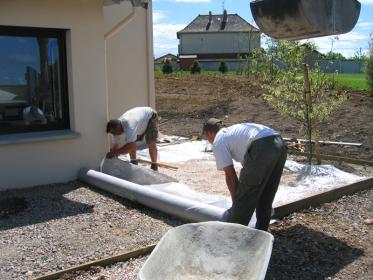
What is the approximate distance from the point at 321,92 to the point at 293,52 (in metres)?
0.84

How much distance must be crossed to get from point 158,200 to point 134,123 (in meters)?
1.90

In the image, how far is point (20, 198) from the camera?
19.5 ft

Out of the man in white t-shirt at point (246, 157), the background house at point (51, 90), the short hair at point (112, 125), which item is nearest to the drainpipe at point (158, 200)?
the man in white t-shirt at point (246, 157)

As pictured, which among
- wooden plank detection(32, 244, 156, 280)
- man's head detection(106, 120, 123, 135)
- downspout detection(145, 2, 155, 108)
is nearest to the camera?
wooden plank detection(32, 244, 156, 280)

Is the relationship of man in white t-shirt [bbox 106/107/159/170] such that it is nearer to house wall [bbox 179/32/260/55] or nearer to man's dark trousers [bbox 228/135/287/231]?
man's dark trousers [bbox 228/135/287/231]

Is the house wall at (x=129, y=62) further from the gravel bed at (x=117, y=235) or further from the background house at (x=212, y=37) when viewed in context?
the background house at (x=212, y=37)

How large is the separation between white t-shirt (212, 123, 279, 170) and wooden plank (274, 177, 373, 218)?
4.43 ft

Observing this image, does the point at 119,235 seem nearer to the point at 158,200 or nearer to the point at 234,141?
the point at 158,200

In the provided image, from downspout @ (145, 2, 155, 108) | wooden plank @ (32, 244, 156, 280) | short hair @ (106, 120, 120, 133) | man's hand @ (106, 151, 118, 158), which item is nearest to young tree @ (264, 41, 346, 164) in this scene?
short hair @ (106, 120, 120, 133)

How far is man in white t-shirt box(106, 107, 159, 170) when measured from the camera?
6.86m

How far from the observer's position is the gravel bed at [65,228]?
421 cm

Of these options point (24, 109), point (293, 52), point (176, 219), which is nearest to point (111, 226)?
point (176, 219)

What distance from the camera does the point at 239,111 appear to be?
568 inches

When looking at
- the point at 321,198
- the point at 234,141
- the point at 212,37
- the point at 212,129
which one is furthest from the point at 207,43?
the point at 234,141
